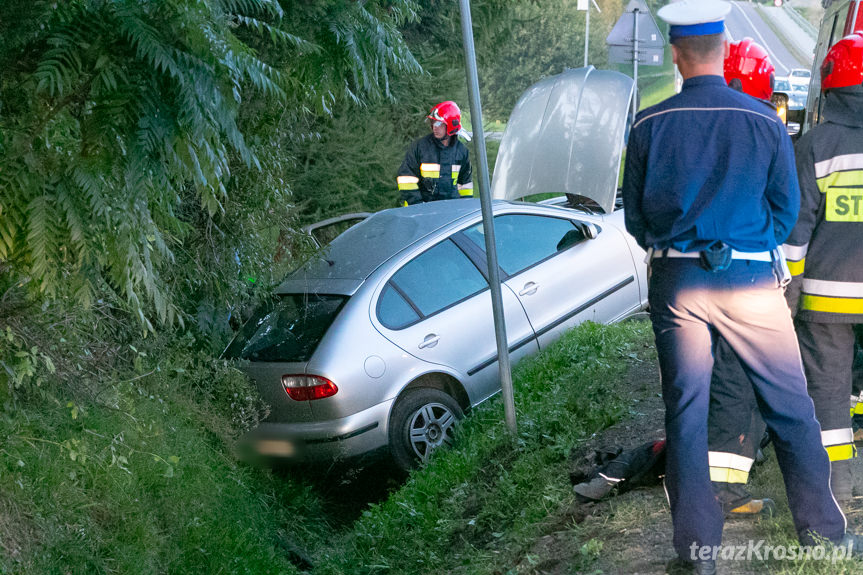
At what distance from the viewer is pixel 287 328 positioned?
586 centimetres

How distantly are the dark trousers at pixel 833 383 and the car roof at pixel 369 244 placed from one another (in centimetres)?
296

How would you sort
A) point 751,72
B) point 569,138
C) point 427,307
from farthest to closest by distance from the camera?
1. point 569,138
2. point 427,307
3. point 751,72

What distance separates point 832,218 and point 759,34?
1829 inches

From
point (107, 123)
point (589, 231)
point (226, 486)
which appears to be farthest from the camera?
point (589, 231)

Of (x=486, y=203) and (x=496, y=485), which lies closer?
(x=496, y=485)

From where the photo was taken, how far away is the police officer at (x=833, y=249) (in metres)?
3.57

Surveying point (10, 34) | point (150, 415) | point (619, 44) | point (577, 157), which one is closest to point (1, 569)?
point (150, 415)

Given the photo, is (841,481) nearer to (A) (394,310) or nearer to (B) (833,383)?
(B) (833,383)

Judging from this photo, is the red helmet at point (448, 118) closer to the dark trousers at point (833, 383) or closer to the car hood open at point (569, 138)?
the car hood open at point (569, 138)

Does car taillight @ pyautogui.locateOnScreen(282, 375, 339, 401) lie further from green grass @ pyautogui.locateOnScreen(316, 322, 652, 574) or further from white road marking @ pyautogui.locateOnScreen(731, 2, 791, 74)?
white road marking @ pyautogui.locateOnScreen(731, 2, 791, 74)

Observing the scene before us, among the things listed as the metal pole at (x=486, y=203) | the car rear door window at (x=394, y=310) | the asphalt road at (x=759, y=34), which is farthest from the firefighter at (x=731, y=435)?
the asphalt road at (x=759, y=34)

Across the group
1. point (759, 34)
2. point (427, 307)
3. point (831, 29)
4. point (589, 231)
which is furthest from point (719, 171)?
point (759, 34)

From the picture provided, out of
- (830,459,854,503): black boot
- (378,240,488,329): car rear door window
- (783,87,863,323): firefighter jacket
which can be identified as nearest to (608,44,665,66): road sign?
(378,240,488,329): car rear door window

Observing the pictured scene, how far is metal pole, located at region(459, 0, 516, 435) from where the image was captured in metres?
4.77
